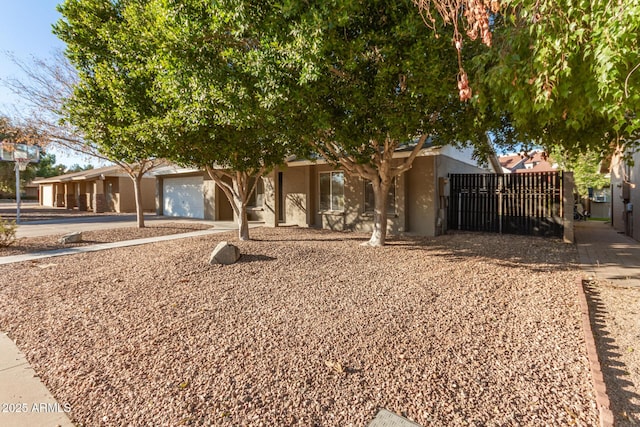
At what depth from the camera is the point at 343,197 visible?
12984 millimetres

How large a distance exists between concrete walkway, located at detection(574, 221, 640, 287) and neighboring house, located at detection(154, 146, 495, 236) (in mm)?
4135

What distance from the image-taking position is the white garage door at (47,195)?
3530cm

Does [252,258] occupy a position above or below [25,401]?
above

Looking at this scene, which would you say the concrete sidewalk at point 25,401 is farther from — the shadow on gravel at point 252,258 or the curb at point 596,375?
the shadow on gravel at point 252,258

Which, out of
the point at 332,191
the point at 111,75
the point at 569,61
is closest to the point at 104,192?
the point at 111,75

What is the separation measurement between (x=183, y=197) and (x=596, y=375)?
68.8 ft

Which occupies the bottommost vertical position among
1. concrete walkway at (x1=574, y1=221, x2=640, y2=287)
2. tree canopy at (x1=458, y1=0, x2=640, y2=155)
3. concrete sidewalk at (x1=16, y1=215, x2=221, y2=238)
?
concrete walkway at (x1=574, y1=221, x2=640, y2=287)

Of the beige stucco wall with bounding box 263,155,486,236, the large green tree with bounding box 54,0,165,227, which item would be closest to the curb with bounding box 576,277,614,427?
the beige stucco wall with bounding box 263,155,486,236

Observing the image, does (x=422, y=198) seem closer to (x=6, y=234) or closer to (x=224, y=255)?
(x=224, y=255)

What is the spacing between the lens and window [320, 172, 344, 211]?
1314 cm

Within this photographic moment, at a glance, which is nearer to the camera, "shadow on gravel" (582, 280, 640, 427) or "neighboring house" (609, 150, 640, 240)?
"shadow on gravel" (582, 280, 640, 427)

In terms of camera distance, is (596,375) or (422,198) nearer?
(596,375)

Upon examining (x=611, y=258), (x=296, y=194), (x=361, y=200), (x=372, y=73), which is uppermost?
(x=372, y=73)

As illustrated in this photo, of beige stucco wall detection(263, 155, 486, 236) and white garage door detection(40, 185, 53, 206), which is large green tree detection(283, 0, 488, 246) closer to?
beige stucco wall detection(263, 155, 486, 236)
